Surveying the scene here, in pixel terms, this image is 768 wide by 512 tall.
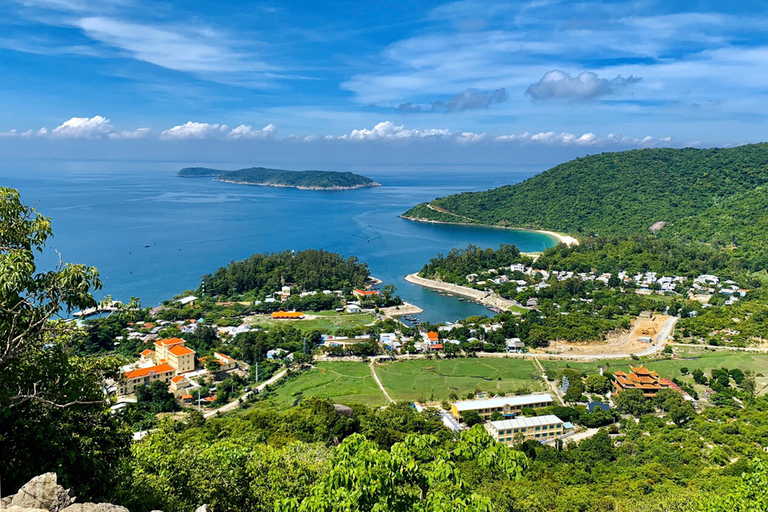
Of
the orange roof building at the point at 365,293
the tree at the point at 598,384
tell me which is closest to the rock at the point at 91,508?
the tree at the point at 598,384

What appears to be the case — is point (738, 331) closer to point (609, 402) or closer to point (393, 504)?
point (609, 402)

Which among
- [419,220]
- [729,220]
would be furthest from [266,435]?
[419,220]

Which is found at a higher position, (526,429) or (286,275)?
(286,275)

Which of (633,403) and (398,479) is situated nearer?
(398,479)

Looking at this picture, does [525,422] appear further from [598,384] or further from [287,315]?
[287,315]

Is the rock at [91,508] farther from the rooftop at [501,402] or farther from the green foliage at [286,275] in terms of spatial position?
the green foliage at [286,275]

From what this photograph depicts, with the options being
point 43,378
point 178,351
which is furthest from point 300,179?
point 43,378
